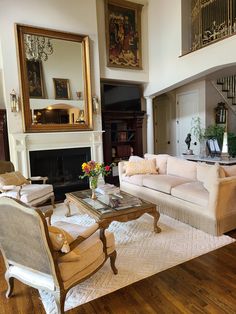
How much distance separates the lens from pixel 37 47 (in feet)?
16.4

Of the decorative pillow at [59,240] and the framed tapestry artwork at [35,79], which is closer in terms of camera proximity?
the decorative pillow at [59,240]

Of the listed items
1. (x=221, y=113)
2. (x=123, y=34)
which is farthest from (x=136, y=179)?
(x=123, y=34)

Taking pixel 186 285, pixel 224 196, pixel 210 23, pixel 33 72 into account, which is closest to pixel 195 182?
pixel 224 196

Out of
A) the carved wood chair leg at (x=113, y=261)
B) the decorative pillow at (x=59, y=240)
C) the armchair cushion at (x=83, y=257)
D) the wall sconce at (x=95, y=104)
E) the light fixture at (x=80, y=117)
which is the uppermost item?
the wall sconce at (x=95, y=104)

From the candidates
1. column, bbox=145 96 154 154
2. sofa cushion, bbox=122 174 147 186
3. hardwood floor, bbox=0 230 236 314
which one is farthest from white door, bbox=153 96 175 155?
hardwood floor, bbox=0 230 236 314

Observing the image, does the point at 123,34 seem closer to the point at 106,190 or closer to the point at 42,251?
the point at 106,190

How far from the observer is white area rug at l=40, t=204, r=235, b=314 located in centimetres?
205

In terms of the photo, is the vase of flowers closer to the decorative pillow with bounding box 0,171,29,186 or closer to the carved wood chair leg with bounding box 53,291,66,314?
the decorative pillow with bounding box 0,171,29,186

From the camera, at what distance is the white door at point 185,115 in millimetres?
6762

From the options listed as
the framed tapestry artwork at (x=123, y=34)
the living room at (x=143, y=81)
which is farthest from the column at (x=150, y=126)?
the framed tapestry artwork at (x=123, y=34)

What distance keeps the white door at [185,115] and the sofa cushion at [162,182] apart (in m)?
3.07

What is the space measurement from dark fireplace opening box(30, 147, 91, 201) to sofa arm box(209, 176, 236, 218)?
3306mm

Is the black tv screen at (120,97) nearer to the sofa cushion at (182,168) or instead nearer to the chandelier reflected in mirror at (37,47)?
the chandelier reflected in mirror at (37,47)

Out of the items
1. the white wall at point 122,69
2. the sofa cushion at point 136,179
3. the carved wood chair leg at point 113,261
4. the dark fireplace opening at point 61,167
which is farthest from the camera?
the white wall at point 122,69
